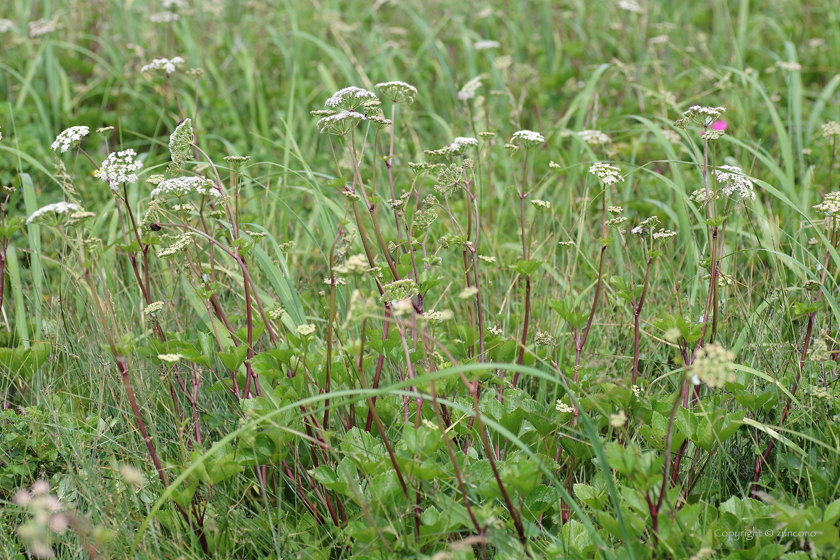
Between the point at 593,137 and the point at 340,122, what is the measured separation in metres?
1.44

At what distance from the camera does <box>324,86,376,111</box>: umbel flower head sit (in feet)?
5.78

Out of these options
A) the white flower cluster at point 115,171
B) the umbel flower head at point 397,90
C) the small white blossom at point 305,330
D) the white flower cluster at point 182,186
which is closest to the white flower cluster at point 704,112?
the umbel flower head at point 397,90

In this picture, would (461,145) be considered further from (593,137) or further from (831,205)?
(593,137)

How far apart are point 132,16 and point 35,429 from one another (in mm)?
4276

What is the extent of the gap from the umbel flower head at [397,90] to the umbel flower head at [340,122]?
0.51 feet

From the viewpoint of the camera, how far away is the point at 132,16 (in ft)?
16.7

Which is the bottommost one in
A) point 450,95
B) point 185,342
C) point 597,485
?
point 597,485

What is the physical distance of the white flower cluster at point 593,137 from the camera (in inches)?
105

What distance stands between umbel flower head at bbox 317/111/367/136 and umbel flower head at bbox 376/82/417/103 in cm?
16

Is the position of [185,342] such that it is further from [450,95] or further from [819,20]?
[819,20]

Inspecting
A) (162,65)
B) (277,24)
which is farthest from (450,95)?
(162,65)

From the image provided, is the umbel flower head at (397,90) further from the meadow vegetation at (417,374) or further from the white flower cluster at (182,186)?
the white flower cluster at (182,186)

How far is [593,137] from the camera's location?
279 centimetres
